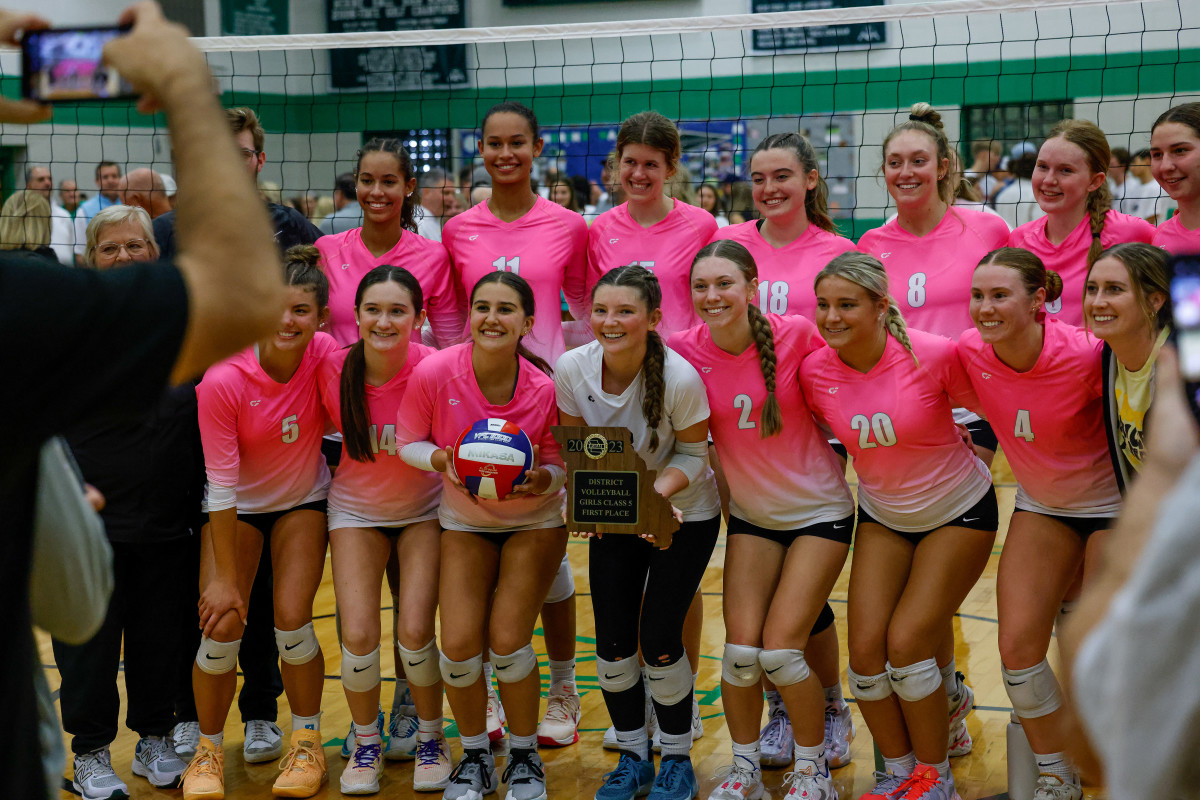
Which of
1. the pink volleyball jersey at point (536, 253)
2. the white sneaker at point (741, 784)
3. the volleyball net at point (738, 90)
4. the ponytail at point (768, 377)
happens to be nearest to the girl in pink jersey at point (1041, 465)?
the ponytail at point (768, 377)

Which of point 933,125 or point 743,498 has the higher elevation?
point 933,125

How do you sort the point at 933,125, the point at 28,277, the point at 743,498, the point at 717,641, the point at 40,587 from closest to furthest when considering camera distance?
the point at 28,277 < the point at 40,587 < the point at 743,498 < the point at 933,125 < the point at 717,641

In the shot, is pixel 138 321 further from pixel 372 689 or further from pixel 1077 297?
pixel 1077 297

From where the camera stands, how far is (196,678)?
423cm

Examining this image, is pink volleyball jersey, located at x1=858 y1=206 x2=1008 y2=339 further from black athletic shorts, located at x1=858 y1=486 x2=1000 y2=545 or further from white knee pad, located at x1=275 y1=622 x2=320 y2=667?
white knee pad, located at x1=275 y1=622 x2=320 y2=667

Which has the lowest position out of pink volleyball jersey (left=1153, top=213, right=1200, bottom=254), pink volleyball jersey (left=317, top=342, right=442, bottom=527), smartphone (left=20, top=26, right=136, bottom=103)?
pink volleyball jersey (left=317, top=342, right=442, bottom=527)

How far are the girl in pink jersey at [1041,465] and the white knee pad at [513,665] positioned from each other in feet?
5.23

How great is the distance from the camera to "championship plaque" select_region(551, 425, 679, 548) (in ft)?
12.3

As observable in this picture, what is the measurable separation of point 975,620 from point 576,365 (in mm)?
2904

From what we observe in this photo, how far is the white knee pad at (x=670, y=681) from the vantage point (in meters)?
3.94

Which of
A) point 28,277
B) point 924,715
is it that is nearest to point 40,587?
point 28,277

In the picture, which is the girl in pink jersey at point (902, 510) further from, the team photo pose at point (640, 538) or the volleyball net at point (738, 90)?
the volleyball net at point (738, 90)

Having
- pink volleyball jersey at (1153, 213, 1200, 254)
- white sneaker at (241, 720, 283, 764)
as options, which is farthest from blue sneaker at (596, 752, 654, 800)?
pink volleyball jersey at (1153, 213, 1200, 254)

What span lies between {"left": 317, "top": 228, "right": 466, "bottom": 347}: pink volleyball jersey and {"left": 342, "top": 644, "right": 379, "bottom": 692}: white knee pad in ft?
4.18
